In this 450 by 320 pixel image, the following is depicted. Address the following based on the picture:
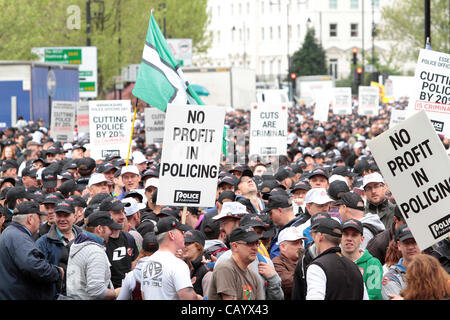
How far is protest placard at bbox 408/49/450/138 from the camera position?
1342 centimetres

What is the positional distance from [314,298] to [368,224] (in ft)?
10.5

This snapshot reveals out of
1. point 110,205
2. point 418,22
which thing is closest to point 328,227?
point 110,205

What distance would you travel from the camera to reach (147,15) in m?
57.2

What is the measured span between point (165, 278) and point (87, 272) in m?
1.11

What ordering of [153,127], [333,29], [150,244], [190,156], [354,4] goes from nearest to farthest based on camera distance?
[150,244] → [190,156] → [153,127] → [333,29] → [354,4]

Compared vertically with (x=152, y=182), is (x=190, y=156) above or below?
above

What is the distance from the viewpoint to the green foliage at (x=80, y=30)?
43312mm

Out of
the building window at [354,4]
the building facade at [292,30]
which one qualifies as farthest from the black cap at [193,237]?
the building window at [354,4]

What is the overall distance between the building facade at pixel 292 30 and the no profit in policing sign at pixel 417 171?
107 m

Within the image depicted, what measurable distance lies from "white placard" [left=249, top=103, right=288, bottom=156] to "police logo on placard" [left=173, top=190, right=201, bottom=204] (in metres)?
9.26

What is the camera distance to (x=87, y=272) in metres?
8.06

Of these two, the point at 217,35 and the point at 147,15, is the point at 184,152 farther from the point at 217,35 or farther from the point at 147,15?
the point at 217,35

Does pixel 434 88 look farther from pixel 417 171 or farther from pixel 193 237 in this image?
pixel 193 237
